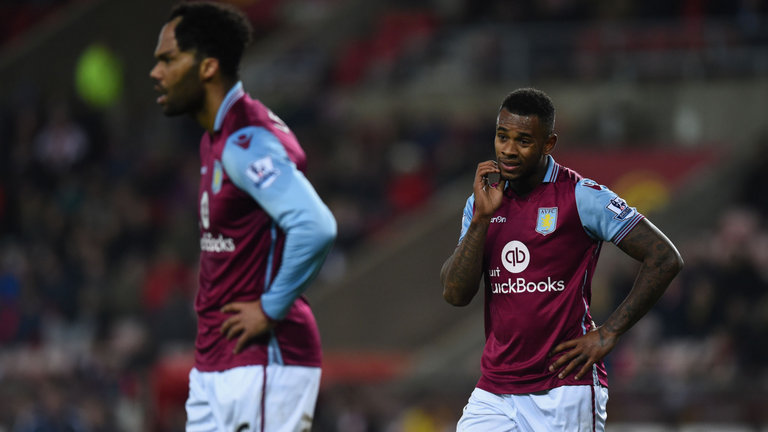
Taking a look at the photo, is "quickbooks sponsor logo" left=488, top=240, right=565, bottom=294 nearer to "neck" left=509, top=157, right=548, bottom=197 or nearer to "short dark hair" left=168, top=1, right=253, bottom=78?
"neck" left=509, top=157, right=548, bottom=197

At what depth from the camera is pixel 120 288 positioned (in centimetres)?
1471

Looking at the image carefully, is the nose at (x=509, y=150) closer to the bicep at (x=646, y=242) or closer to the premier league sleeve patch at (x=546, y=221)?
the premier league sleeve patch at (x=546, y=221)

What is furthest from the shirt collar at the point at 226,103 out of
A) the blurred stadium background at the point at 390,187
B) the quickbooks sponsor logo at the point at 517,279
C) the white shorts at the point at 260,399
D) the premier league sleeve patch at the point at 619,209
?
the blurred stadium background at the point at 390,187

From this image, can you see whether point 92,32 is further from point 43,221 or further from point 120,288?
point 120,288

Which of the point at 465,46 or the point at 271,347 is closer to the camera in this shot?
the point at 271,347

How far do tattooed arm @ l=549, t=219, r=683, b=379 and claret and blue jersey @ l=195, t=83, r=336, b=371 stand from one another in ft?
3.32

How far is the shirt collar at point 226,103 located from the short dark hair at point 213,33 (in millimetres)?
68

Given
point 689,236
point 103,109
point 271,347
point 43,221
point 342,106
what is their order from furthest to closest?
point 103,109
point 342,106
point 43,221
point 689,236
point 271,347

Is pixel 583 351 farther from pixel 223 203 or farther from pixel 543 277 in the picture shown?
pixel 223 203

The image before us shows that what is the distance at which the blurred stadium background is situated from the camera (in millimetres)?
11078

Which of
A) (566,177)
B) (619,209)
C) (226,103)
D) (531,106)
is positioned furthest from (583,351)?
(226,103)

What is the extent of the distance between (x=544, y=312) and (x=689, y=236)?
28.8 ft

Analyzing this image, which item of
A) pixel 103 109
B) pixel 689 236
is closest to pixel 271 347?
pixel 689 236

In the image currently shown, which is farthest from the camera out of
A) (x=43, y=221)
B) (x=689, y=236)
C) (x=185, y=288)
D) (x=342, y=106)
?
(x=342, y=106)
